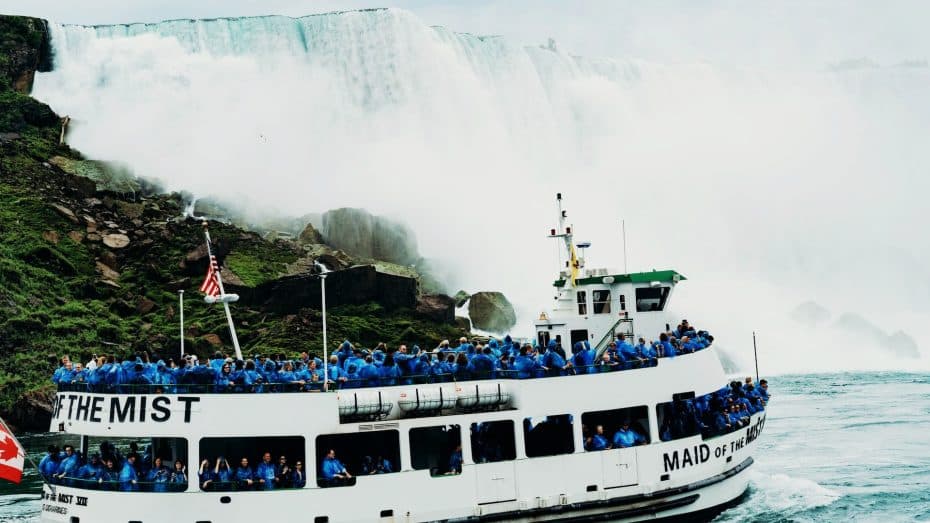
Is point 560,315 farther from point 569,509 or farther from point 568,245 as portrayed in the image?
point 569,509

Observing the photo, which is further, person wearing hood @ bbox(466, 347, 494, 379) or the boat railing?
person wearing hood @ bbox(466, 347, 494, 379)

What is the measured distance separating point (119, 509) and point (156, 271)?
55.2m

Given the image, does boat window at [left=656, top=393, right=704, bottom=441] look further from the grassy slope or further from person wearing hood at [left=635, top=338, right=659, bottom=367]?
the grassy slope

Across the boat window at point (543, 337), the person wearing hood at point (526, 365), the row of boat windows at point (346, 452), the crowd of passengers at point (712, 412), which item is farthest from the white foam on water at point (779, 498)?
the person wearing hood at point (526, 365)

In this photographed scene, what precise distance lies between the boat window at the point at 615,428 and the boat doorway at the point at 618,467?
151mm

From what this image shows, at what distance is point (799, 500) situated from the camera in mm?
27703

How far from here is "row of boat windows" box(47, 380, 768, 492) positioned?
18.6 m

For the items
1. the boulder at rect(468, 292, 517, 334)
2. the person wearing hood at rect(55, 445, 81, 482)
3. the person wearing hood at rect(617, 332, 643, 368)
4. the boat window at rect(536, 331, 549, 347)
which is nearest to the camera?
the person wearing hood at rect(55, 445, 81, 482)

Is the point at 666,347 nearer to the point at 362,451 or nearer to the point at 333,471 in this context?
the point at 362,451

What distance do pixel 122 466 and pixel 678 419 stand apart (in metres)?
11.4

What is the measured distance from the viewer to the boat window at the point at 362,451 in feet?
64.1

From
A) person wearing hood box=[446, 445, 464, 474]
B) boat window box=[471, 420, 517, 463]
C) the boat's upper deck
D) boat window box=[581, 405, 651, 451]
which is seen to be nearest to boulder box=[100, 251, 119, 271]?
the boat's upper deck

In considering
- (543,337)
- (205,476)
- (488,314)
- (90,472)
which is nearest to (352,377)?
(205,476)

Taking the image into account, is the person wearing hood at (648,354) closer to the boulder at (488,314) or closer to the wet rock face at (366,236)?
the boulder at (488,314)
